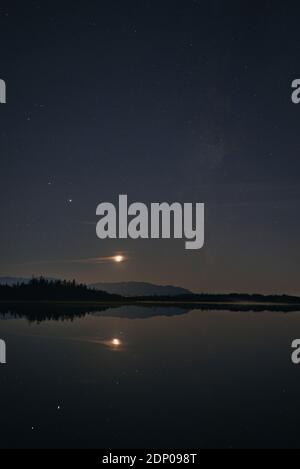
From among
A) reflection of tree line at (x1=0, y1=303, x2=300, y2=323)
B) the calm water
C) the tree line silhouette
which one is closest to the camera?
the calm water

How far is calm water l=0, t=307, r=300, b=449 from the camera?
1264cm

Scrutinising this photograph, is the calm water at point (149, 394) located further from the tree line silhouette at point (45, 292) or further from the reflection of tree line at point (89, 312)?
the tree line silhouette at point (45, 292)

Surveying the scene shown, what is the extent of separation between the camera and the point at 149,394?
54.4 feet

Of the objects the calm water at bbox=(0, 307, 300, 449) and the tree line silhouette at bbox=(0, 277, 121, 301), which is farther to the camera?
the tree line silhouette at bbox=(0, 277, 121, 301)

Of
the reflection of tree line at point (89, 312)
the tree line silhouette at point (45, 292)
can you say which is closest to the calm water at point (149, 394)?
the reflection of tree line at point (89, 312)

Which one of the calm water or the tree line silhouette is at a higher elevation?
the tree line silhouette

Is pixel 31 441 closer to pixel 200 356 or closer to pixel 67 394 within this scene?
pixel 67 394

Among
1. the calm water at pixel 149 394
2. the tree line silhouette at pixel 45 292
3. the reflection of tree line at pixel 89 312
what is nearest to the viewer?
the calm water at pixel 149 394

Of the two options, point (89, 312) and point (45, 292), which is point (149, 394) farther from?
point (45, 292)

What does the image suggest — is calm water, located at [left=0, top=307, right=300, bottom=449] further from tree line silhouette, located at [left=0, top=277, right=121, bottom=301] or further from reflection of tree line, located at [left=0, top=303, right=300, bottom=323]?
tree line silhouette, located at [left=0, top=277, right=121, bottom=301]

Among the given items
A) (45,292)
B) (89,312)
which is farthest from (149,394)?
(45,292)

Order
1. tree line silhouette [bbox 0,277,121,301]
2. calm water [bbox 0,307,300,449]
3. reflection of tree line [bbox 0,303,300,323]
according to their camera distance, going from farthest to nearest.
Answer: tree line silhouette [bbox 0,277,121,301] → reflection of tree line [bbox 0,303,300,323] → calm water [bbox 0,307,300,449]

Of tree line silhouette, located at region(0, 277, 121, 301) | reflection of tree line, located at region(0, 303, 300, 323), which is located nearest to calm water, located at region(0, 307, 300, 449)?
reflection of tree line, located at region(0, 303, 300, 323)

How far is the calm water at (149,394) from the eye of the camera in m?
12.6
